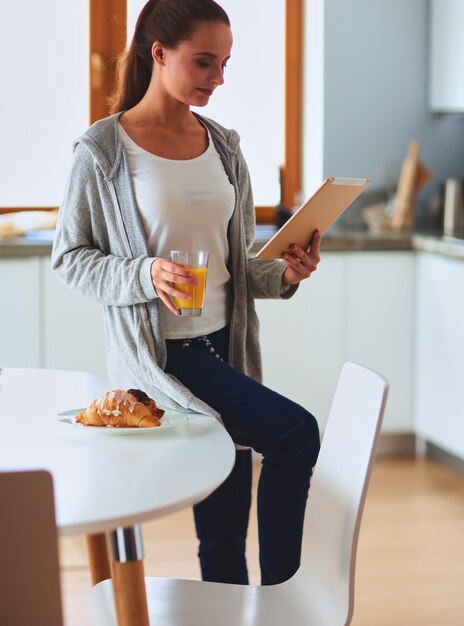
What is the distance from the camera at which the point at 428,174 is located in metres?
4.16

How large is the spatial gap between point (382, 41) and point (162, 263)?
109 inches

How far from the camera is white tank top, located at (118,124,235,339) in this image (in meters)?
1.90

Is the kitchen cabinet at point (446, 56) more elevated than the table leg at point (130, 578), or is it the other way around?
the kitchen cabinet at point (446, 56)

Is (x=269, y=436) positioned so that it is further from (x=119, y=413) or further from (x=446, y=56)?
(x=446, y=56)

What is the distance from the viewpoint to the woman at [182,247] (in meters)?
1.82

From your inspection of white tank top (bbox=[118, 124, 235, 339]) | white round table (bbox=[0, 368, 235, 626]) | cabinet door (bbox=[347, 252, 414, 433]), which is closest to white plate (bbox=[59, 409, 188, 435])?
white round table (bbox=[0, 368, 235, 626])

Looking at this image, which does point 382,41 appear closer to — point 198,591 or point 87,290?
point 87,290

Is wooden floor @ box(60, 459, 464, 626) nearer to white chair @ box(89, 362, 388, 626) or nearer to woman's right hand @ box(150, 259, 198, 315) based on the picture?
white chair @ box(89, 362, 388, 626)

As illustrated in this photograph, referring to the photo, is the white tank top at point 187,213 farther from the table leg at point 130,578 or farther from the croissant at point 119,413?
the table leg at point 130,578

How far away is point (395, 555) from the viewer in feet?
9.68

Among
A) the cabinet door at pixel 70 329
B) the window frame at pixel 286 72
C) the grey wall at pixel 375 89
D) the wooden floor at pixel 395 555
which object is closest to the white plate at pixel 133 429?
the wooden floor at pixel 395 555

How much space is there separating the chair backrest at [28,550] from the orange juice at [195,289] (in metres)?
0.66

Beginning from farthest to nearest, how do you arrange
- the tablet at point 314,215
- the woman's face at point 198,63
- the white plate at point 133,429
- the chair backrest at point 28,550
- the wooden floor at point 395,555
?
the wooden floor at point 395,555 < the woman's face at point 198,63 < the tablet at point 314,215 < the white plate at point 133,429 < the chair backrest at point 28,550

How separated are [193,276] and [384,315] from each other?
7.60ft
